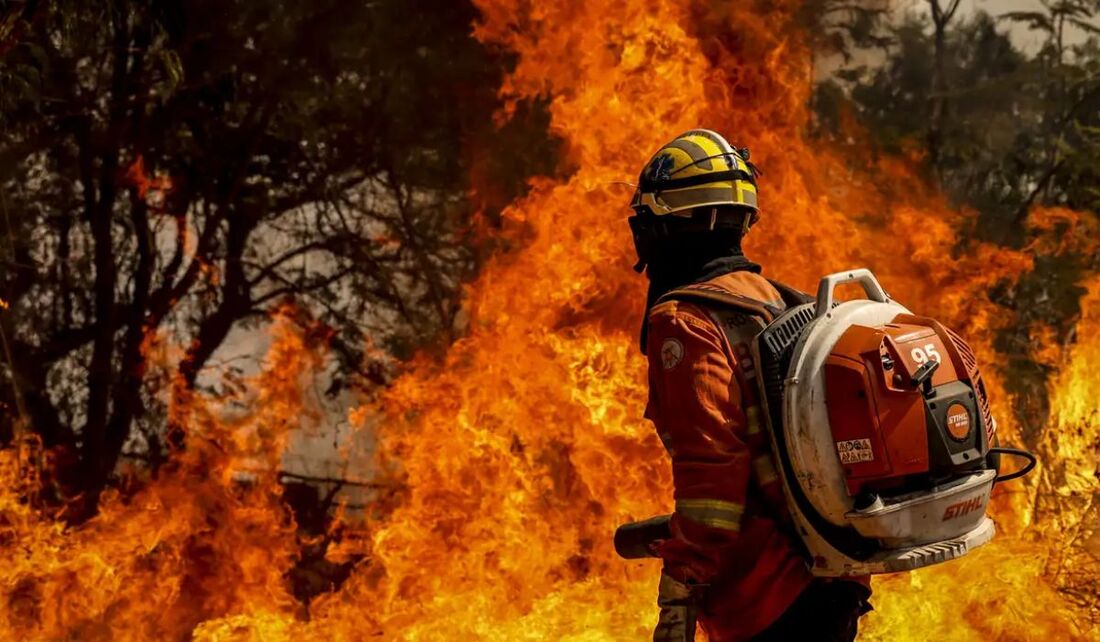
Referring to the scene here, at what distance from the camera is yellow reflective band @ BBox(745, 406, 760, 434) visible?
290cm

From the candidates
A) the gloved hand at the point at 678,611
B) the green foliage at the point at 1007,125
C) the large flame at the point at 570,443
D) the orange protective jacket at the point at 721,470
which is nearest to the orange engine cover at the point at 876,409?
the orange protective jacket at the point at 721,470

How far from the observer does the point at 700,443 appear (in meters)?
2.81

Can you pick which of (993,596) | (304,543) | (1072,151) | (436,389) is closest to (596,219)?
(436,389)

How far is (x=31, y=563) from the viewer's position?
306 inches

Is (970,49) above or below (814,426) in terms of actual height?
above

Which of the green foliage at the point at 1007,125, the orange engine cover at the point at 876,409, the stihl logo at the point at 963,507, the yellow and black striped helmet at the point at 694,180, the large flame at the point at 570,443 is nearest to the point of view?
the orange engine cover at the point at 876,409

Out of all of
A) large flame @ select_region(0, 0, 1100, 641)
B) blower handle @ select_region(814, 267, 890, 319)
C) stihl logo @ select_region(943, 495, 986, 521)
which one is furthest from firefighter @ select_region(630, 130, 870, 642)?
large flame @ select_region(0, 0, 1100, 641)

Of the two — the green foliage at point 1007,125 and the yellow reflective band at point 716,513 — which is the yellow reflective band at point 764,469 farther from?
the green foliage at point 1007,125

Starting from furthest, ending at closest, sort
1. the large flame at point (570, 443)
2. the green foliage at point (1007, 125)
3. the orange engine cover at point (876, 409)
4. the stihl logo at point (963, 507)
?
the green foliage at point (1007, 125) < the large flame at point (570, 443) < the stihl logo at point (963, 507) < the orange engine cover at point (876, 409)

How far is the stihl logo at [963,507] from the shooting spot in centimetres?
286

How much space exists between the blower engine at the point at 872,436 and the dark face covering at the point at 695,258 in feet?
1.09

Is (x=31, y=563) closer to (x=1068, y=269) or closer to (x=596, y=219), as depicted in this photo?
(x=596, y=219)

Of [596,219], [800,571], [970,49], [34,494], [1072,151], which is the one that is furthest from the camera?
[970,49]

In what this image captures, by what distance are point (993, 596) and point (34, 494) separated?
7.45 m
